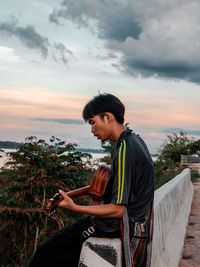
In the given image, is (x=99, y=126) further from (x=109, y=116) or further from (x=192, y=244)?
(x=192, y=244)

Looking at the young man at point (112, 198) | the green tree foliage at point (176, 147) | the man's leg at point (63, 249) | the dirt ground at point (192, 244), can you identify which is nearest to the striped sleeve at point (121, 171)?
the young man at point (112, 198)

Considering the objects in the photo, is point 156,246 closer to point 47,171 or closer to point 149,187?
point 149,187

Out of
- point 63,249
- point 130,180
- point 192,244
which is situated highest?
point 130,180

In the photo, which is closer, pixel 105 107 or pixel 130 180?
Result: pixel 130 180

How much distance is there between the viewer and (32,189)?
802 centimetres

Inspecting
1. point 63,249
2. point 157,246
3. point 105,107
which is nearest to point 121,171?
point 105,107

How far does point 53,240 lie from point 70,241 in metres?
0.11

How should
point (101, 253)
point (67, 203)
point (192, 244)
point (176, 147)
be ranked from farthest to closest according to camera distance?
point (176, 147) → point (192, 244) → point (101, 253) → point (67, 203)

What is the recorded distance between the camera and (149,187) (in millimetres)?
3072

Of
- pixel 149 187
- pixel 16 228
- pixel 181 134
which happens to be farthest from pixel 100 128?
pixel 181 134

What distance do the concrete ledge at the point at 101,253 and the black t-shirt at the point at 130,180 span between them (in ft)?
0.30

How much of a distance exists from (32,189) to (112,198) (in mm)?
5296

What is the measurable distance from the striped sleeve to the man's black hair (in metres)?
0.21

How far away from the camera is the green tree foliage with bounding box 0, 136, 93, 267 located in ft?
25.1
